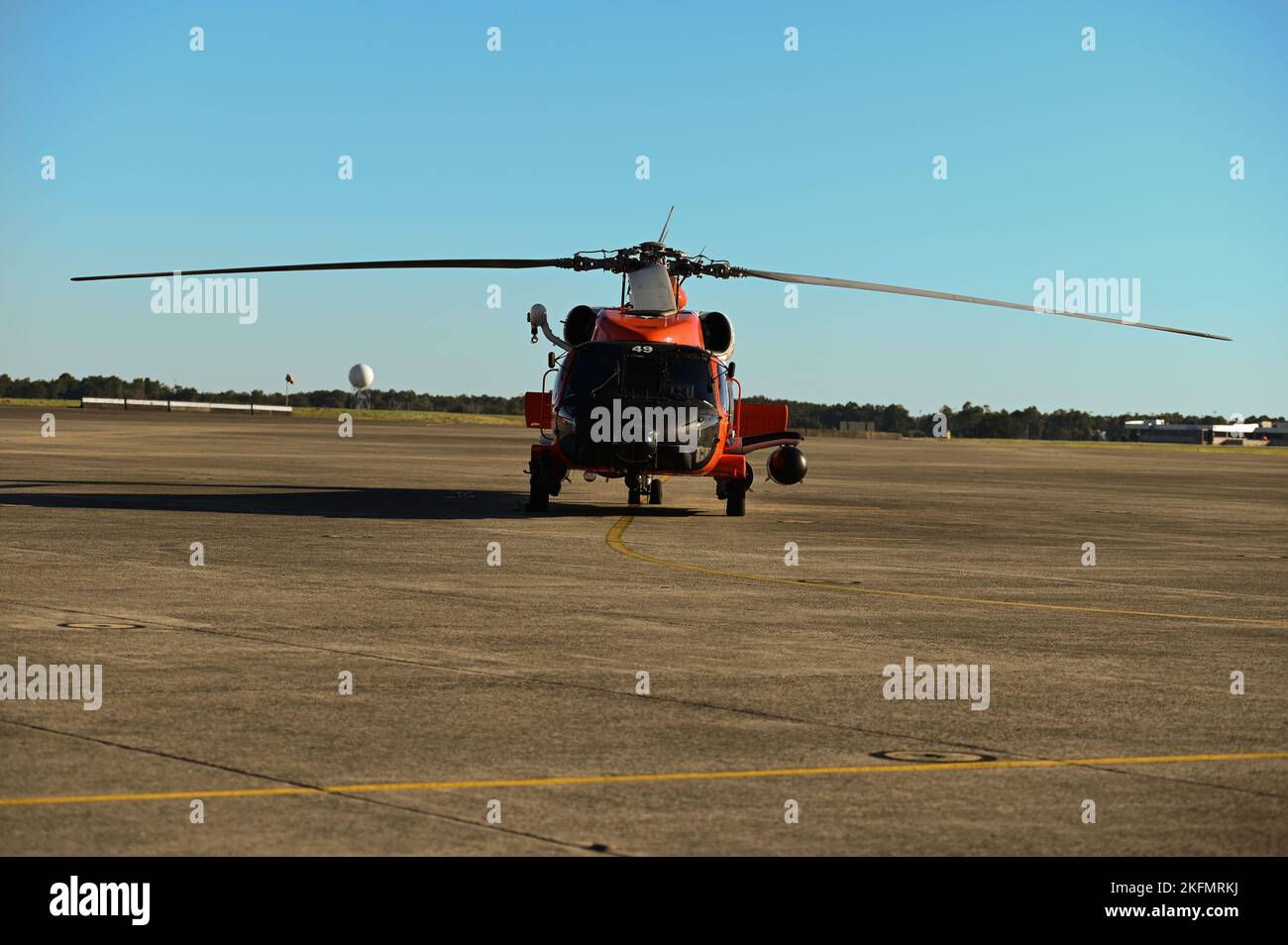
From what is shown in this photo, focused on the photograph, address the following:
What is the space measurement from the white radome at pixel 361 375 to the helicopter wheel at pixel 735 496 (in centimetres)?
14812

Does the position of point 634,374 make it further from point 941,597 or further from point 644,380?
point 941,597

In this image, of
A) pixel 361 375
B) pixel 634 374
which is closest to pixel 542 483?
pixel 634 374

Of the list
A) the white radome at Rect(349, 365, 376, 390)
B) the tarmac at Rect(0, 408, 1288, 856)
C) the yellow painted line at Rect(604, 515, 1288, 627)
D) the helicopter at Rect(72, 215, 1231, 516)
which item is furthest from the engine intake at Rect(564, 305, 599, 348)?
the white radome at Rect(349, 365, 376, 390)

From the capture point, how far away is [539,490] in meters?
28.7

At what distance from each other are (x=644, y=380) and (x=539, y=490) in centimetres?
300

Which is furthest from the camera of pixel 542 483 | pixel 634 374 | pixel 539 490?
pixel 539 490

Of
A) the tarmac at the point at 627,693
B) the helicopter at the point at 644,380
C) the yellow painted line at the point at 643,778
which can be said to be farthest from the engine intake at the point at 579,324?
the yellow painted line at the point at 643,778

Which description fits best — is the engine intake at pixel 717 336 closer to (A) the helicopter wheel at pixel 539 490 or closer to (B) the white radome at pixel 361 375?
(A) the helicopter wheel at pixel 539 490

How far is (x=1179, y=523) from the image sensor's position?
3150 cm

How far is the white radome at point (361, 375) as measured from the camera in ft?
571

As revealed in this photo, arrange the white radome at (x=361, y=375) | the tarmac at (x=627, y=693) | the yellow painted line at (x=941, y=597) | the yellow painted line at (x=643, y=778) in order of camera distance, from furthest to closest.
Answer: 1. the white radome at (x=361, y=375)
2. the yellow painted line at (x=941, y=597)
3. the yellow painted line at (x=643, y=778)
4. the tarmac at (x=627, y=693)

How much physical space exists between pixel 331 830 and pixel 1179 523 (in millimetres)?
27420
